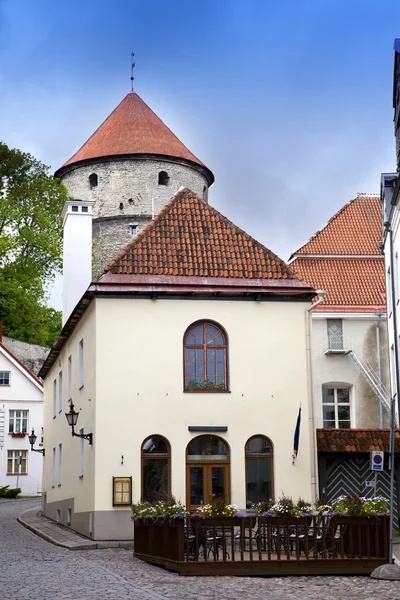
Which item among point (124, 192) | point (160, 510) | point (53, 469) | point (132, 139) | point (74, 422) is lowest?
point (160, 510)

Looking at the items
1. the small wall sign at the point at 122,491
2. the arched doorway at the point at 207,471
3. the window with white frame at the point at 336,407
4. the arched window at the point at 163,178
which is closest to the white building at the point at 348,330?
the window with white frame at the point at 336,407

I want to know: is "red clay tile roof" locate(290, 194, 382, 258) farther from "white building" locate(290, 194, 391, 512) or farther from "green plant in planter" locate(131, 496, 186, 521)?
"green plant in planter" locate(131, 496, 186, 521)

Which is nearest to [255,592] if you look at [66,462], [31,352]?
[66,462]

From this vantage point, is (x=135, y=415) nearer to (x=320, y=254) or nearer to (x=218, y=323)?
(x=218, y=323)

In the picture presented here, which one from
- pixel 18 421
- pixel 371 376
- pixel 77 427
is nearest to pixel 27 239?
pixel 18 421

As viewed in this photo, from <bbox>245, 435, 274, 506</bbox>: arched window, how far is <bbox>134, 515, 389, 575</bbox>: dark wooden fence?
674cm

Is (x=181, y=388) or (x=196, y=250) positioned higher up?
(x=196, y=250)

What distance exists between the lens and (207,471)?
24.3 metres

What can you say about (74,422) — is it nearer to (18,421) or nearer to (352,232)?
(352,232)

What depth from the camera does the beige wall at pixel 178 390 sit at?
78.4 feet

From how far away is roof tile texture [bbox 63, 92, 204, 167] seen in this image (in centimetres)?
6538

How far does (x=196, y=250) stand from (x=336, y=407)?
1478 cm

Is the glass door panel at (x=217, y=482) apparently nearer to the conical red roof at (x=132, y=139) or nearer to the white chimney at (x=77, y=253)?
the white chimney at (x=77, y=253)

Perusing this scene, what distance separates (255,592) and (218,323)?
37.6 feet
